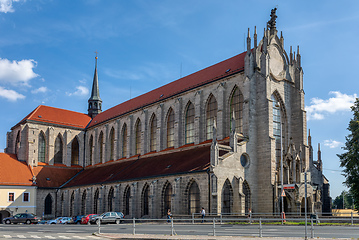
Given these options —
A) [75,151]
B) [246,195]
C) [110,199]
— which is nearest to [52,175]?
[75,151]

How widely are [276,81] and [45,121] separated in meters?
42.2

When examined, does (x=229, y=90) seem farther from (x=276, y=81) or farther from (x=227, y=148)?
(x=227, y=148)

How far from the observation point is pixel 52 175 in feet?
223

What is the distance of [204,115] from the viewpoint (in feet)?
165

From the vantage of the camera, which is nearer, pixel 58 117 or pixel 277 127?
pixel 277 127

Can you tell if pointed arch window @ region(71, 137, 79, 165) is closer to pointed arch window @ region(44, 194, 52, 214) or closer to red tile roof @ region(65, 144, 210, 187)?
red tile roof @ region(65, 144, 210, 187)

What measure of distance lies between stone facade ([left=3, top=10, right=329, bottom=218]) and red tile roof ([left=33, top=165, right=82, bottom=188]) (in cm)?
721

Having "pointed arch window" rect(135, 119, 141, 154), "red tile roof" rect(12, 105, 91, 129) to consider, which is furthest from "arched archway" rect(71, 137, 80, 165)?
"pointed arch window" rect(135, 119, 141, 154)

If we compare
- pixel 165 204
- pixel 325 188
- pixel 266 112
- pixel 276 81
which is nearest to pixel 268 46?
pixel 276 81

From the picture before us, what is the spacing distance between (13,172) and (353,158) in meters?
47.8

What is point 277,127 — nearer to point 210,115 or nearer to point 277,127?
point 277,127

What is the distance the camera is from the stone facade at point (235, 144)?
134ft

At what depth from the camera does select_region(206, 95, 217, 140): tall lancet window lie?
49.3 m

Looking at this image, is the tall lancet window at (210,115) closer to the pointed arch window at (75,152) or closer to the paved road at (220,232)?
the paved road at (220,232)
